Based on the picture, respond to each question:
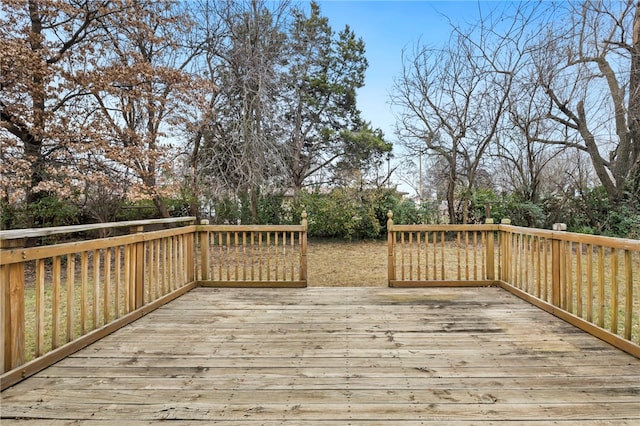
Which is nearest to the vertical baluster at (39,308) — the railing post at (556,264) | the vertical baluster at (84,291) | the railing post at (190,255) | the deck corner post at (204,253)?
the vertical baluster at (84,291)

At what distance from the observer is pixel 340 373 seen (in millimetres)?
2188

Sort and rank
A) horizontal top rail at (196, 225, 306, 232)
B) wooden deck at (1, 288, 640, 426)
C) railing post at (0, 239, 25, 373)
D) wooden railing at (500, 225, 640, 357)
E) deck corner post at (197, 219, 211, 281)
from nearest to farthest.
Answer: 1. wooden deck at (1, 288, 640, 426)
2. railing post at (0, 239, 25, 373)
3. wooden railing at (500, 225, 640, 357)
4. horizontal top rail at (196, 225, 306, 232)
5. deck corner post at (197, 219, 211, 281)

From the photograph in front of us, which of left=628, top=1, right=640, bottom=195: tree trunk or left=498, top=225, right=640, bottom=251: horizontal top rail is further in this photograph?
left=628, top=1, right=640, bottom=195: tree trunk

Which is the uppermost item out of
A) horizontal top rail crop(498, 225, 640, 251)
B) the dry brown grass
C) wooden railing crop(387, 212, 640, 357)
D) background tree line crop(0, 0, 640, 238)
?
background tree line crop(0, 0, 640, 238)

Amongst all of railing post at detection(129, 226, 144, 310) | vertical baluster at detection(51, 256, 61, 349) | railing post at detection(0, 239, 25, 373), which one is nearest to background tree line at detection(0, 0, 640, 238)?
railing post at detection(129, 226, 144, 310)

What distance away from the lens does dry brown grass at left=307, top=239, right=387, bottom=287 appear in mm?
6090

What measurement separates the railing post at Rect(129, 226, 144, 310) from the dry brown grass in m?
2.86

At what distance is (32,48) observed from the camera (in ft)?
19.7

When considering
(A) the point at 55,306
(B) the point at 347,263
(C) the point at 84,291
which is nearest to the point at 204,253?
(C) the point at 84,291

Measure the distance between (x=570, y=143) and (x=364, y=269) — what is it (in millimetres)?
6246

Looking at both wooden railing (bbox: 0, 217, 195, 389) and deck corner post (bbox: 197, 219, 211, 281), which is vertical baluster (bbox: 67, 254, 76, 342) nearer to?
wooden railing (bbox: 0, 217, 195, 389)

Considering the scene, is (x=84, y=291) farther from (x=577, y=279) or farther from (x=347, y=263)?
(x=347, y=263)

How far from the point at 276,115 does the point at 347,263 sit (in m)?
4.39

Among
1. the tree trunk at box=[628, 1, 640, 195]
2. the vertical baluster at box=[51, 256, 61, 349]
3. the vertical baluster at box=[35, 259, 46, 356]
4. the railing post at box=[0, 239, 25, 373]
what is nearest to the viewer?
the railing post at box=[0, 239, 25, 373]
